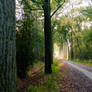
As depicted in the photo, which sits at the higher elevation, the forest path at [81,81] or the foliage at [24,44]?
the foliage at [24,44]

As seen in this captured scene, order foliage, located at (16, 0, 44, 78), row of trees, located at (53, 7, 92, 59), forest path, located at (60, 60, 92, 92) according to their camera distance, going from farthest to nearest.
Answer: row of trees, located at (53, 7, 92, 59)
foliage, located at (16, 0, 44, 78)
forest path, located at (60, 60, 92, 92)

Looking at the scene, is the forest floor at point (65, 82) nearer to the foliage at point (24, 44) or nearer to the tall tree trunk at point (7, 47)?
the foliage at point (24, 44)

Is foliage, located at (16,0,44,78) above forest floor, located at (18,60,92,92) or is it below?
above

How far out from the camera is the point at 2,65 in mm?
1975

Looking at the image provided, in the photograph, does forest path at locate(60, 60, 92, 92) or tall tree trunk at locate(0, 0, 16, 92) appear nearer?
tall tree trunk at locate(0, 0, 16, 92)

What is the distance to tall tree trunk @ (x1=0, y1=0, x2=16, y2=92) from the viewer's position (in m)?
1.98

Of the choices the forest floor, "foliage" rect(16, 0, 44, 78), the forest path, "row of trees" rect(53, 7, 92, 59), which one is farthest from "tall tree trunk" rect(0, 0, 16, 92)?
"row of trees" rect(53, 7, 92, 59)

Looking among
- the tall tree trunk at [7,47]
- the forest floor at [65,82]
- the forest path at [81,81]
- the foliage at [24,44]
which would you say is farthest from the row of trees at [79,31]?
the tall tree trunk at [7,47]

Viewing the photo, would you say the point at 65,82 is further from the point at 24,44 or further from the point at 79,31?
the point at 79,31

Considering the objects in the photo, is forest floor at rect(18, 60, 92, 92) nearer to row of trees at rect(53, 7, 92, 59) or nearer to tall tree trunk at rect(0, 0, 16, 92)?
tall tree trunk at rect(0, 0, 16, 92)

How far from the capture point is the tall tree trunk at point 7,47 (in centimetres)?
198

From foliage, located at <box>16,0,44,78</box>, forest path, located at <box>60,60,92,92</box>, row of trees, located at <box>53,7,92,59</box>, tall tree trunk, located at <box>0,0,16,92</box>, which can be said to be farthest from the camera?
row of trees, located at <box>53,7,92,59</box>

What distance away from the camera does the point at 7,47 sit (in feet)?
6.68

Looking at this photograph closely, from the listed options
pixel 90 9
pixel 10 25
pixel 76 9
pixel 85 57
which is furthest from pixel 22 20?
pixel 76 9
